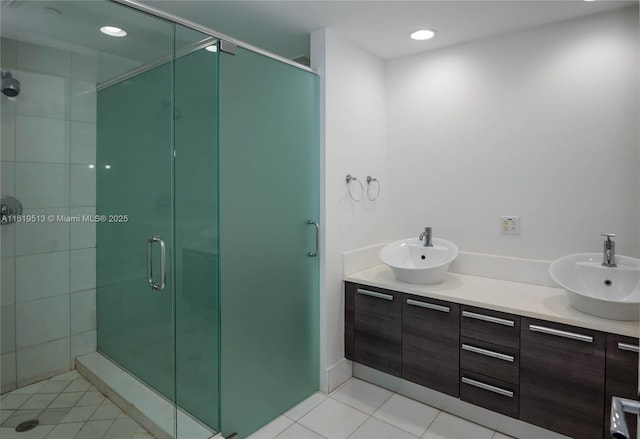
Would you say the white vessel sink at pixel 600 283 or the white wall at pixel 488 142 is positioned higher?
the white wall at pixel 488 142

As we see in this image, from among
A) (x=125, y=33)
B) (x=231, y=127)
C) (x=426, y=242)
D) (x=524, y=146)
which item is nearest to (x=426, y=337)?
(x=426, y=242)

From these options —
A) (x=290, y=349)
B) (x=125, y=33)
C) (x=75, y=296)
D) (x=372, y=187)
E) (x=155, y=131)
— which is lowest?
(x=290, y=349)

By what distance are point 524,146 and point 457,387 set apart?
1633mm

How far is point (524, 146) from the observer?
2.63 metres

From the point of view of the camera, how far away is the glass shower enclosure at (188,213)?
2018 millimetres

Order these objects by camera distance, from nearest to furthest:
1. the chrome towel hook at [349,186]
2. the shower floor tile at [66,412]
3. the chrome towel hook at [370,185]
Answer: the shower floor tile at [66,412]
the chrome towel hook at [349,186]
the chrome towel hook at [370,185]

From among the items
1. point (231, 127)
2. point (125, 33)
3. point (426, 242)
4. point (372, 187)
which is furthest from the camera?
point (372, 187)

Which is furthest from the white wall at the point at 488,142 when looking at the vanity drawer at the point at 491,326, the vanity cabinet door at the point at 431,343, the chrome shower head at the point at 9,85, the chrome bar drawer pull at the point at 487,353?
the chrome shower head at the point at 9,85

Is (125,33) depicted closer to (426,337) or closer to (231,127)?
(231,127)

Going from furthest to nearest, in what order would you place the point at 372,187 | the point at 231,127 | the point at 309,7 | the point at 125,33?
1. the point at 372,187
2. the point at 309,7
3. the point at 231,127
4. the point at 125,33

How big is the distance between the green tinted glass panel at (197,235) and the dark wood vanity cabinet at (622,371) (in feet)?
6.39

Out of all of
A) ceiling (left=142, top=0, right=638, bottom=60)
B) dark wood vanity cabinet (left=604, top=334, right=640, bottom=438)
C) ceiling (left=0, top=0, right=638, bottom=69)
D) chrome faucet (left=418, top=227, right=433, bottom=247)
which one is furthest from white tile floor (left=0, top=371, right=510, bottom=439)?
ceiling (left=142, top=0, right=638, bottom=60)

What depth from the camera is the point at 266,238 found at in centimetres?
229

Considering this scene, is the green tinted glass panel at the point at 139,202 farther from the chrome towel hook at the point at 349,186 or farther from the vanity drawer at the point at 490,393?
the vanity drawer at the point at 490,393
